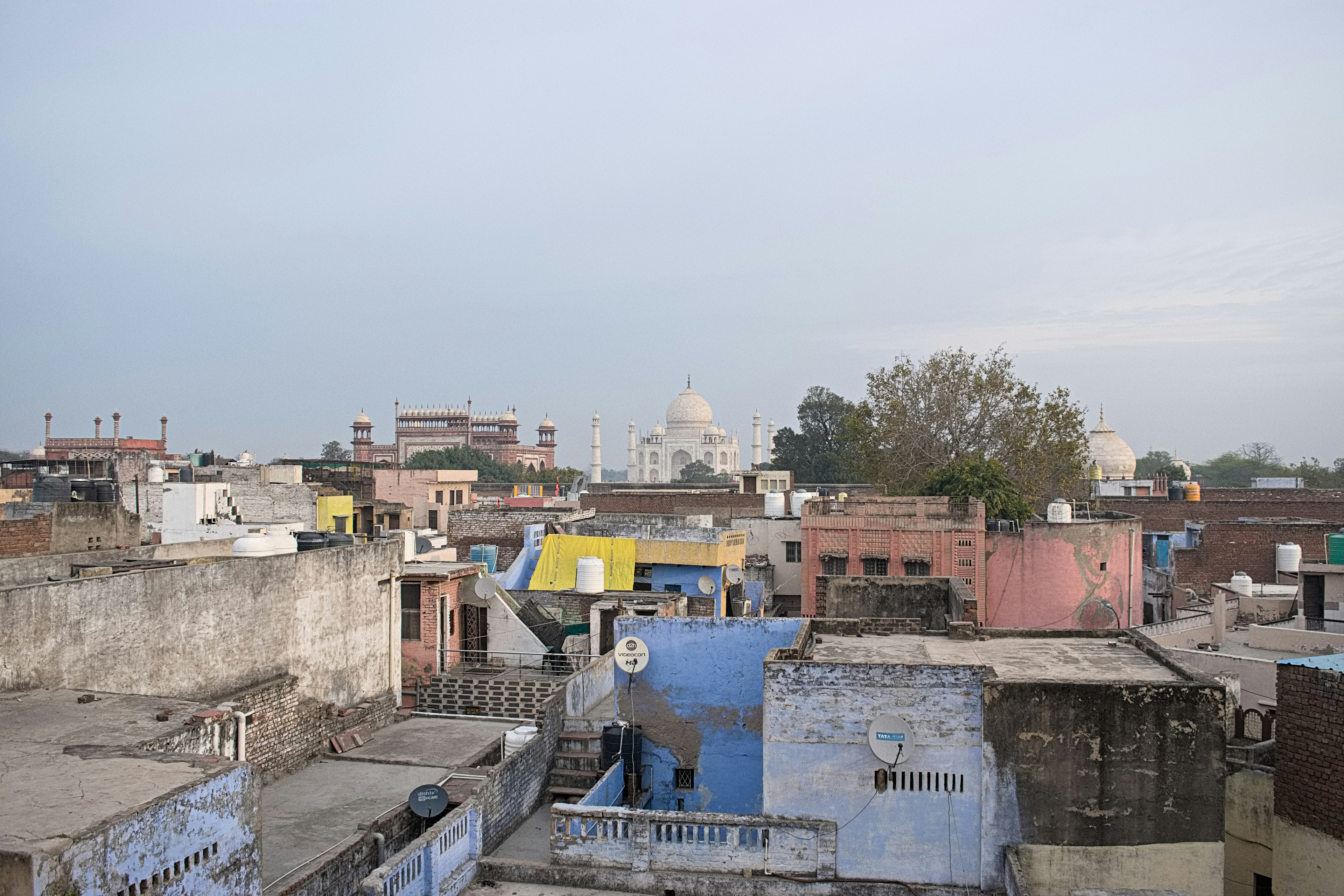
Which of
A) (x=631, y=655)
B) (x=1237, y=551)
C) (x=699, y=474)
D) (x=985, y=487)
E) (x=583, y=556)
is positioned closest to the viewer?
(x=631, y=655)

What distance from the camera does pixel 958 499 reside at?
27.0 metres

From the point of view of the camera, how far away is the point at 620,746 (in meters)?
11.7

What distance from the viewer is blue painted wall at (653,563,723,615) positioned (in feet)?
71.9

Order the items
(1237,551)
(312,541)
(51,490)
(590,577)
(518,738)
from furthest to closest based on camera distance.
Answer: (1237,551)
(590,577)
(51,490)
(312,541)
(518,738)

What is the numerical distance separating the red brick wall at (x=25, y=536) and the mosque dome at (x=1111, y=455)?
54.1m

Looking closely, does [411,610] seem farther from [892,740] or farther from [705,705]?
[892,740]

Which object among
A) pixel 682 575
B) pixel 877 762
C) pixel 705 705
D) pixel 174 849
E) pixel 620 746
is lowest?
pixel 620 746

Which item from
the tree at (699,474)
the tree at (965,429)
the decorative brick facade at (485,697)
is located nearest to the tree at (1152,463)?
the tree at (699,474)

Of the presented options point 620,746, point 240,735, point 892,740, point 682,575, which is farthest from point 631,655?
point 682,575

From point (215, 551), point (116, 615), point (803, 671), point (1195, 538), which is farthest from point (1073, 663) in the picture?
point (1195, 538)

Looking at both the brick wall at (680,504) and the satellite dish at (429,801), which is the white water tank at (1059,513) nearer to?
the brick wall at (680,504)

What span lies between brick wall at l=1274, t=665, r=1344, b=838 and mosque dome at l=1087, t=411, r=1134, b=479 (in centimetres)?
5042

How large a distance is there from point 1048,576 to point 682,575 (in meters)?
8.52

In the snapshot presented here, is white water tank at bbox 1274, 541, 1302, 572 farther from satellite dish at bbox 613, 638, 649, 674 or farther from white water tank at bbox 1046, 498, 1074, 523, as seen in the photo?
satellite dish at bbox 613, 638, 649, 674
